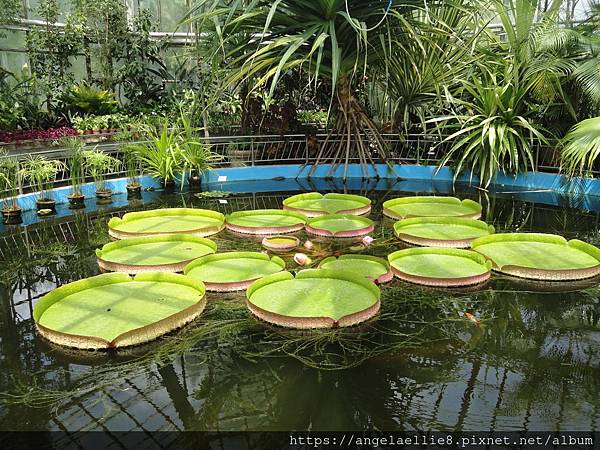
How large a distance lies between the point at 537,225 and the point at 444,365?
3.26 meters

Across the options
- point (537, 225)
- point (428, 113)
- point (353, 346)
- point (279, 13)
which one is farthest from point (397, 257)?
point (428, 113)

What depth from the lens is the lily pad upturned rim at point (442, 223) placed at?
4.83 metres

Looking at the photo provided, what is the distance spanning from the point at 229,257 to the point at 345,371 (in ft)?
6.08

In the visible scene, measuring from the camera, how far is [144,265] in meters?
4.31

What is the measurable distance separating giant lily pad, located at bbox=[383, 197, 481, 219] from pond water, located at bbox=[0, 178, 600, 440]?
1.71 m

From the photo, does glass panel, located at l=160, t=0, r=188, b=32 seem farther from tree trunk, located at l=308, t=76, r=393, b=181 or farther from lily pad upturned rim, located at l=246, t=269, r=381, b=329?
lily pad upturned rim, located at l=246, t=269, r=381, b=329

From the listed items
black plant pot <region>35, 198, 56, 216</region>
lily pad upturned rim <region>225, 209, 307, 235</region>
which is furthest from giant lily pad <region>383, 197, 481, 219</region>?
black plant pot <region>35, 198, 56, 216</region>

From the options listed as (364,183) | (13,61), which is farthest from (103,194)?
(13,61)

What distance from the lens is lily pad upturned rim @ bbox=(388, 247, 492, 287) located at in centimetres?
400

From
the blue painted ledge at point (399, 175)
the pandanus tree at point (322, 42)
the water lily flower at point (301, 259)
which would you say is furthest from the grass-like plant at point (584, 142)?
the water lily flower at point (301, 259)

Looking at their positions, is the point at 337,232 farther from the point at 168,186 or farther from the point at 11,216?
the point at 11,216

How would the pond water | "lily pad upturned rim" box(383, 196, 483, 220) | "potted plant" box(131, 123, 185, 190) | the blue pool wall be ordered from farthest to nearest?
"potted plant" box(131, 123, 185, 190) < the blue pool wall < "lily pad upturned rim" box(383, 196, 483, 220) < the pond water

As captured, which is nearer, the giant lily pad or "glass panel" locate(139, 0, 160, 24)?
the giant lily pad

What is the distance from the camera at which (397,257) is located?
4.48 metres
